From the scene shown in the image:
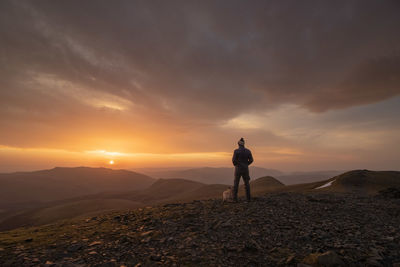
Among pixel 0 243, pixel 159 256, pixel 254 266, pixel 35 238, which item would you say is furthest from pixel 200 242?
pixel 0 243

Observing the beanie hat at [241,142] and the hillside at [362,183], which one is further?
the hillside at [362,183]

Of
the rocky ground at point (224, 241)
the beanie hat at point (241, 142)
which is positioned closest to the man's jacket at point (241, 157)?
the beanie hat at point (241, 142)

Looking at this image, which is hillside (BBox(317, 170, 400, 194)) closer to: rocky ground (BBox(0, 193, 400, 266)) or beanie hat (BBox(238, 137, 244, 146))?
rocky ground (BBox(0, 193, 400, 266))

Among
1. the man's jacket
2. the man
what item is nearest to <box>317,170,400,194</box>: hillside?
the man

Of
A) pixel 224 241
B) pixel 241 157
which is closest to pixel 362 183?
pixel 241 157

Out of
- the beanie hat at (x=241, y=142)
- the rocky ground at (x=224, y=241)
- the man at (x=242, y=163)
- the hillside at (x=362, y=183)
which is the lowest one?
the rocky ground at (x=224, y=241)

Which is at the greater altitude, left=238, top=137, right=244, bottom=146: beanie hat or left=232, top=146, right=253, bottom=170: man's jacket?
left=238, top=137, right=244, bottom=146: beanie hat

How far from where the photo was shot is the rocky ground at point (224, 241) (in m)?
5.98

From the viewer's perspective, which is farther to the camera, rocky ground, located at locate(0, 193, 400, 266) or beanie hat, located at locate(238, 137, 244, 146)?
beanie hat, located at locate(238, 137, 244, 146)

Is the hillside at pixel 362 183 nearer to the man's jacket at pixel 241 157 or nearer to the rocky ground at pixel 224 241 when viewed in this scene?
the rocky ground at pixel 224 241

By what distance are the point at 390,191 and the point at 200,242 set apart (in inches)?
790

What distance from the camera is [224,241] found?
289 inches

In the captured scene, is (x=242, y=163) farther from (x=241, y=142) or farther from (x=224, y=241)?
(x=224, y=241)

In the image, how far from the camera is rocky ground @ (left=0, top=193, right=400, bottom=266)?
598 cm
